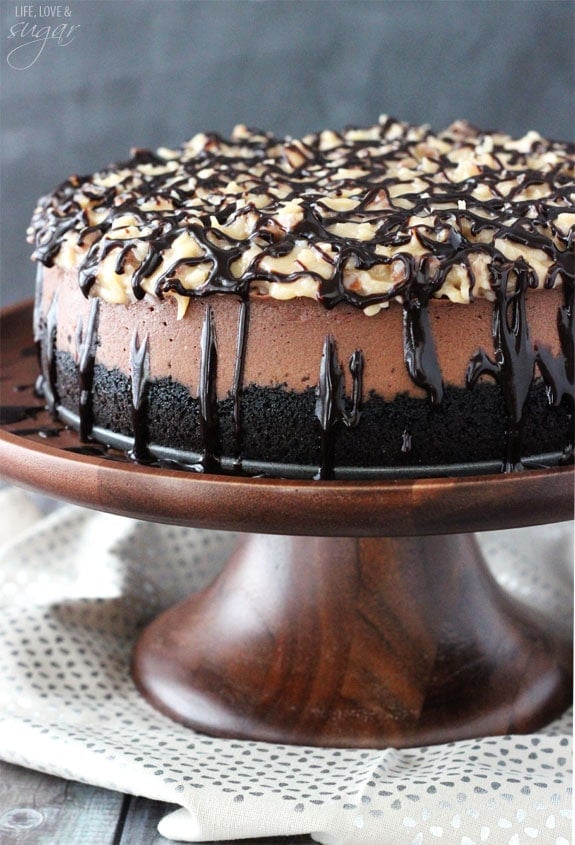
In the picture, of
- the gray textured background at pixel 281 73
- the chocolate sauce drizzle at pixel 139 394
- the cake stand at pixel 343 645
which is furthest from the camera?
the gray textured background at pixel 281 73

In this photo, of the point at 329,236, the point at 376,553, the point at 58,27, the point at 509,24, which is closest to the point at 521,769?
the point at 376,553

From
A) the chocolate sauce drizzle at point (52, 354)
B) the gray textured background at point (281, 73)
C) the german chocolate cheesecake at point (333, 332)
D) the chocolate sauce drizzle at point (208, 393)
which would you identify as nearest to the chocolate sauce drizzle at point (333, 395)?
the german chocolate cheesecake at point (333, 332)

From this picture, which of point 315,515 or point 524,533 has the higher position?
point 315,515

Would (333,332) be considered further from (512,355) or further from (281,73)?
(281,73)

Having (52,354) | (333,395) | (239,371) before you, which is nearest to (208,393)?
(239,371)

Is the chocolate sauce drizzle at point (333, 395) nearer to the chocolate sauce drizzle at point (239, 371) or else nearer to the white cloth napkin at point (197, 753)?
the chocolate sauce drizzle at point (239, 371)

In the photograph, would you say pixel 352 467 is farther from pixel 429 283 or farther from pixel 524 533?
pixel 524 533
